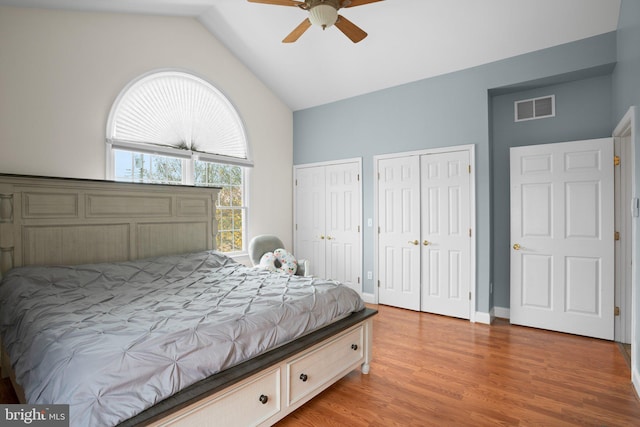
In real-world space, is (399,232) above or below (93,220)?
below

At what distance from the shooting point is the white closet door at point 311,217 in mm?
5273

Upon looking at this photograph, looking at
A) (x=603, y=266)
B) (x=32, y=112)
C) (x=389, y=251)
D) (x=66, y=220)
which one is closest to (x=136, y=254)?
(x=66, y=220)

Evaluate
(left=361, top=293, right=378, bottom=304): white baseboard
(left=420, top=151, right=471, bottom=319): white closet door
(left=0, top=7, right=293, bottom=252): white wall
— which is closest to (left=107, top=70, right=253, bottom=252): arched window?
(left=0, top=7, right=293, bottom=252): white wall

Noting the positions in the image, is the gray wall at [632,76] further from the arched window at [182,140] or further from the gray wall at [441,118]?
the arched window at [182,140]

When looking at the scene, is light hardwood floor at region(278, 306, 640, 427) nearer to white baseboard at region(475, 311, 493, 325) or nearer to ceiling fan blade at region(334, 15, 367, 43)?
white baseboard at region(475, 311, 493, 325)

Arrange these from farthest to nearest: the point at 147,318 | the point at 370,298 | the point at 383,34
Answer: the point at 370,298, the point at 383,34, the point at 147,318

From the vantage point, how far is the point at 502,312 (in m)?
4.09

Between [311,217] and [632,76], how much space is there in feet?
12.9

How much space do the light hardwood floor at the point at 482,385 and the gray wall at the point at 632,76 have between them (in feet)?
1.20

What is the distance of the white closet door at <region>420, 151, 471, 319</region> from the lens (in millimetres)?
4016

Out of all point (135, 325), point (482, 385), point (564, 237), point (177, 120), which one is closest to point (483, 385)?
point (482, 385)

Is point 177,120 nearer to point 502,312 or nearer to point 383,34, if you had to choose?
point 383,34

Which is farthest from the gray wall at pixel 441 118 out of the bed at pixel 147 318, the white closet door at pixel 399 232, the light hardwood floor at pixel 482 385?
the bed at pixel 147 318

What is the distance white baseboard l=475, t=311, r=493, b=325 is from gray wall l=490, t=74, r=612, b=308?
0.38 meters
